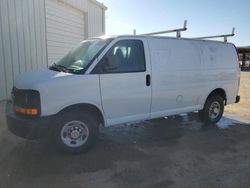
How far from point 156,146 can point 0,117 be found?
3946 mm

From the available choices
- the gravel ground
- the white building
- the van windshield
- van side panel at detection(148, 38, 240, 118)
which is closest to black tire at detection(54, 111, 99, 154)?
the gravel ground

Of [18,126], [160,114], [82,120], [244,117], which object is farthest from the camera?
[244,117]

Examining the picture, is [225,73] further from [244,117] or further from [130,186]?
[130,186]

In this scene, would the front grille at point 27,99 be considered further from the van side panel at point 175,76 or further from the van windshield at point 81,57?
the van side panel at point 175,76

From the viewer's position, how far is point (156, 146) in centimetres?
514

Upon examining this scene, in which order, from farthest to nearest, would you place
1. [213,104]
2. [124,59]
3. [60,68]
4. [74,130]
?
[213,104] < [124,59] < [60,68] < [74,130]

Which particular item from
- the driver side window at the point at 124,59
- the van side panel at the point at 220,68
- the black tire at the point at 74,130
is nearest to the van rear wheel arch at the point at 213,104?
the van side panel at the point at 220,68

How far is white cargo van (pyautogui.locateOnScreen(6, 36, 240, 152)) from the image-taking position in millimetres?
4270

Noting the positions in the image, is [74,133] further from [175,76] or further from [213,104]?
[213,104]

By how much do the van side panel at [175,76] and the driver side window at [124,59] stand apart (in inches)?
11.1

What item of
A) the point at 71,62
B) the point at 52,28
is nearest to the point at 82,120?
the point at 71,62

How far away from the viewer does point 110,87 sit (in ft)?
15.6

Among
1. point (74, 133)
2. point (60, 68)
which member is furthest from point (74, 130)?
point (60, 68)

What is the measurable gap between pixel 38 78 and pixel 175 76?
2.80 meters
